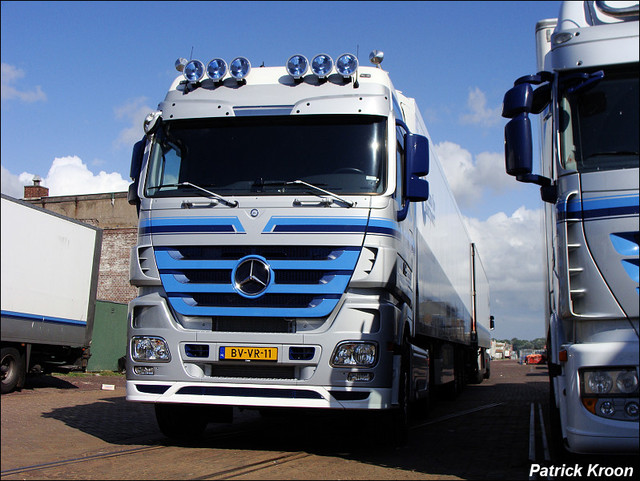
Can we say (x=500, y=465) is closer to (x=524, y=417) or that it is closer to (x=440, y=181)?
(x=524, y=417)

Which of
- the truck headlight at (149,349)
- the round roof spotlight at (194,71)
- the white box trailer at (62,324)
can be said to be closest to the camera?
the truck headlight at (149,349)

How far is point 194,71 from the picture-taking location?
24.9 feet

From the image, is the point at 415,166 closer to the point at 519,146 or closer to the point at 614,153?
the point at 519,146

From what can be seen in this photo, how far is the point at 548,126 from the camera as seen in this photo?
6.44m

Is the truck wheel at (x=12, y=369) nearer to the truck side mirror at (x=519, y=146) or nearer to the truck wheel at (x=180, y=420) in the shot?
the truck wheel at (x=180, y=420)

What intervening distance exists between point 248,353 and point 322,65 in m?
3.09

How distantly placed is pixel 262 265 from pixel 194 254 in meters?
0.73

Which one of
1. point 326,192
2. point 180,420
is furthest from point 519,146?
point 180,420

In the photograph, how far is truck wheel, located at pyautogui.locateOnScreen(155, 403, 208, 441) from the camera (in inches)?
295

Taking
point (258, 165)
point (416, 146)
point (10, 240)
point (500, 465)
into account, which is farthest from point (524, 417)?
point (10, 240)

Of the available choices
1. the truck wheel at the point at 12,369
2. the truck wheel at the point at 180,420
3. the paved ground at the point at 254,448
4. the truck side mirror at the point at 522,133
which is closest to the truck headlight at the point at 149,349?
the truck wheel at the point at 180,420

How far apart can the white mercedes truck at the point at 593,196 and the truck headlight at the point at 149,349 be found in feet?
11.9

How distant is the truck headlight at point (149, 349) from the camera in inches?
265

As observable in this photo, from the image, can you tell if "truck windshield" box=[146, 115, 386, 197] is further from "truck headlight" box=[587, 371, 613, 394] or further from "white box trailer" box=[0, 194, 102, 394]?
"truck headlight" box=[587, 371, 613, 394]
